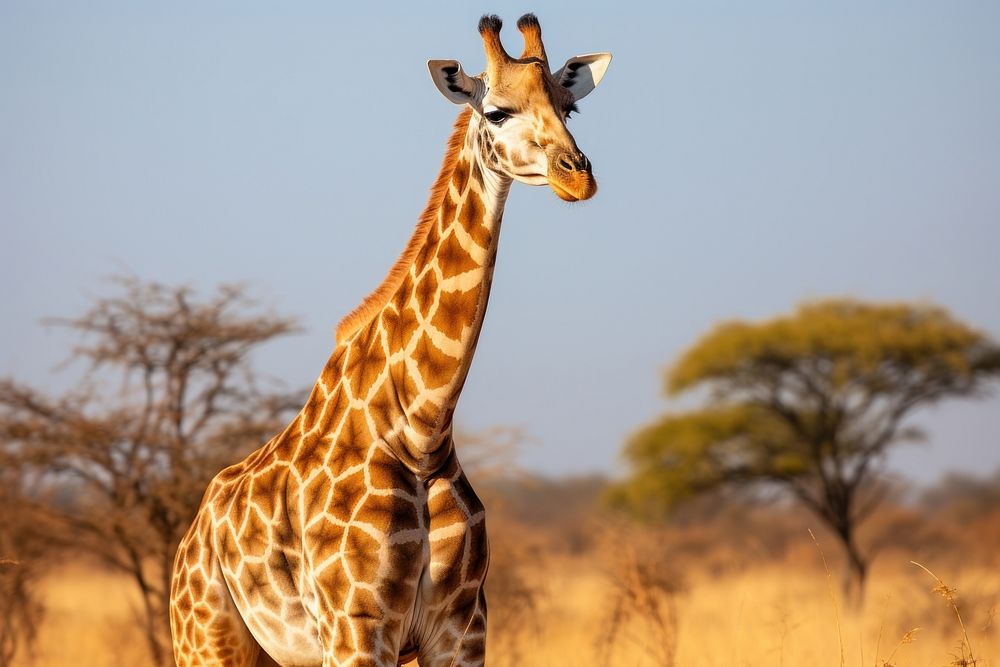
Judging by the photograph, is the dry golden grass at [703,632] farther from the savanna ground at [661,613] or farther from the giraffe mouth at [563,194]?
the giraffe mouth at [563,194]

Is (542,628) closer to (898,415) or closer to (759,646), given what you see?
(759,646)

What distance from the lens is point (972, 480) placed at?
63781 mm

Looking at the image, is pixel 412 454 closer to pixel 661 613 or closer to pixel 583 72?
pixel 583 72

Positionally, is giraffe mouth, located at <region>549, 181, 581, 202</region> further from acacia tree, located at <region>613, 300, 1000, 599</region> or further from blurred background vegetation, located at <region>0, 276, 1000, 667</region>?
acacia tree, located at <region>613, 300, 1000, 599</region>

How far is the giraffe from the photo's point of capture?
4.83 metres

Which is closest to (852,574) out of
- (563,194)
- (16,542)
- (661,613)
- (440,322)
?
(661,613)

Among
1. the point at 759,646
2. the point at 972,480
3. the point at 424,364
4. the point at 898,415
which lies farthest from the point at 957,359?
the point at 972,480

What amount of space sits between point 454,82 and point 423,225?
699mm

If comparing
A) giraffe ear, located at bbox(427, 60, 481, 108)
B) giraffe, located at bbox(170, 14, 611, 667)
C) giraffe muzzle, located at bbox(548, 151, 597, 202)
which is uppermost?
giraffe ear, located at bbox(427, 60, 481, 108)

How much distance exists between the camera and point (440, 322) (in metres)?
5.04

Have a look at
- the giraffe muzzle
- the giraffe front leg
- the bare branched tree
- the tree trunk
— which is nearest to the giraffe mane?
the giraffe muzzle

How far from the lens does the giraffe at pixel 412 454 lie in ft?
15.8

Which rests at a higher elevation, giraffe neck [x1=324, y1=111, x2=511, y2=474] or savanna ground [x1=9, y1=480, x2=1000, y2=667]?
giraffe neck [x1=324, y1=111, x2=511, y2=474]

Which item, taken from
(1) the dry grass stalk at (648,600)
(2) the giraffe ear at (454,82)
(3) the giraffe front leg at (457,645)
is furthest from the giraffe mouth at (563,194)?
(1) the dry grass stalk at (648,600)
